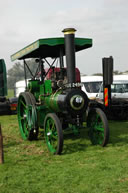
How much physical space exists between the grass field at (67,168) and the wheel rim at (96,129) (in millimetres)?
199

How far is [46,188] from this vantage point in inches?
140

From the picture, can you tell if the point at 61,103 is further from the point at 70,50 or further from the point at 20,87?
the point at 20,87

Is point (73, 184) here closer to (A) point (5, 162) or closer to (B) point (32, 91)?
(A) point (5, 162)

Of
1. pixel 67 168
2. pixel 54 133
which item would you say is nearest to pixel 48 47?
pixel 54 133

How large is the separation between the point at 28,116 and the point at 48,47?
1803mm

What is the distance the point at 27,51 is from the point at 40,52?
586mm

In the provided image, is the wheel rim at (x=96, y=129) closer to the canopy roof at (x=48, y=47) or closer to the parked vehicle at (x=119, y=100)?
the canopy roof at (x=48, y=47)

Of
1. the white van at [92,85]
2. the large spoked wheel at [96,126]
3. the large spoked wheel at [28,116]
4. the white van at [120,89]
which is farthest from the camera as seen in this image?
the white van at [92,85]

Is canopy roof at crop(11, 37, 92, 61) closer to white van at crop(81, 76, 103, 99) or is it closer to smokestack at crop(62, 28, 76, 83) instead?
smokestack at crop(62, 28, 76, 83)

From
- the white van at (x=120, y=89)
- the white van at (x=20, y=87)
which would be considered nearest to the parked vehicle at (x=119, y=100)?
the white van at (x=120, y=89)

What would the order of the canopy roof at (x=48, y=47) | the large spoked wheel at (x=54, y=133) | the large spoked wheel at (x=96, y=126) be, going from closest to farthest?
1. the large spoked wheel at (x=54, y=133)
2. the large spoked wheel at (x=96, y=126)
3. the canopy roof at (x=48, y=47)

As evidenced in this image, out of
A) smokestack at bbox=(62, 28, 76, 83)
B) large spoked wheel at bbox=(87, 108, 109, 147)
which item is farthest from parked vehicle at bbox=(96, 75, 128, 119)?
smokestack at bbox=(62, 28, 76, 83)

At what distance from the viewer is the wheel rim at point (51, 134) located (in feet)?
17.1

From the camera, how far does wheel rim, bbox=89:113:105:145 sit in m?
5.63
